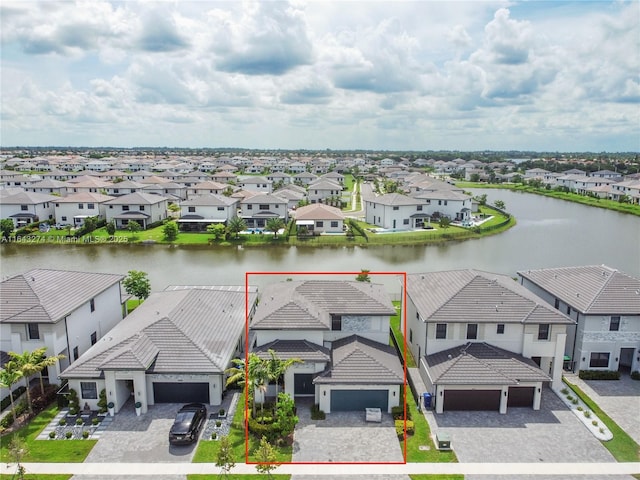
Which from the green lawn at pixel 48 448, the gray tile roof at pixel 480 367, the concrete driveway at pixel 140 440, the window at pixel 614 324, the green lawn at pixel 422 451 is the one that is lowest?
the green lawn at pixel 422 451

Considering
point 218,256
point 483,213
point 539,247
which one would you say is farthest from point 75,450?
point 483,213

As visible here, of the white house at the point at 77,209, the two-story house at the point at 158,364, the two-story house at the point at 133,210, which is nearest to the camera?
the two-story house at the point at 158,364

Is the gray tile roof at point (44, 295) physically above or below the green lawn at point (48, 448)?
above

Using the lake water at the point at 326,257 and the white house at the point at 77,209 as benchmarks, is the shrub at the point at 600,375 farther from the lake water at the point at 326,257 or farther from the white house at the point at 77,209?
the white house at the point at 77,209

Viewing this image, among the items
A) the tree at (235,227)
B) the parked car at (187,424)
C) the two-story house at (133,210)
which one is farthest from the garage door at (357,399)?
the two-story house at (133,210)

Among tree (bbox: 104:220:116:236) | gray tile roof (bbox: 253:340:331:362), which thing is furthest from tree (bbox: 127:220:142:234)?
gray tile roof (bbox: 253:340:331:362)

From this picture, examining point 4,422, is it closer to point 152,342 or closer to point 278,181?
point 152,342
